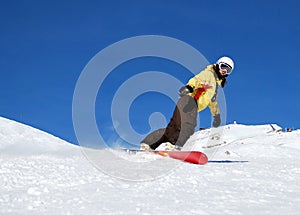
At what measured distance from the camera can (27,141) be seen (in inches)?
279

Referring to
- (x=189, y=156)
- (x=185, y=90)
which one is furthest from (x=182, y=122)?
(x=189, y=156)

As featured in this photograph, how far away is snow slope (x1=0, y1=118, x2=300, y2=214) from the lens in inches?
137

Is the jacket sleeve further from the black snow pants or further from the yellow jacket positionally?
the black snow pants

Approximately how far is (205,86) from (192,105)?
0.47 metres

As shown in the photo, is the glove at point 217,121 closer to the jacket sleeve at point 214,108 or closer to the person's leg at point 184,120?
the jacket sleeve at point 214,108

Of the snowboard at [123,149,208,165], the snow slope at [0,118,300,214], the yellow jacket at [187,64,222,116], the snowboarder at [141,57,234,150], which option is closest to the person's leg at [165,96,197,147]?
the snowboarder at [141,57,234,150]

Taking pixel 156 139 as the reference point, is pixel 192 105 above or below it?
above

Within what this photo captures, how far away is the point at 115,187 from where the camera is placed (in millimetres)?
4242

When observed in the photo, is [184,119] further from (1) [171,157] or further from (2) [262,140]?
(2) [262,140]

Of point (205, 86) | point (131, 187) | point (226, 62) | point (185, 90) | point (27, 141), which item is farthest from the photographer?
point (226, 62)

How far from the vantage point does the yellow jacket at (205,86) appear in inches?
311

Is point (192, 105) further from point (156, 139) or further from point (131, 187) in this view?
point (131, 187)

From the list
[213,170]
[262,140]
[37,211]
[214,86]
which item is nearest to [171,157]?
[213,170]

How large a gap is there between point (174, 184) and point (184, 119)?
Result: 335 centimetres
